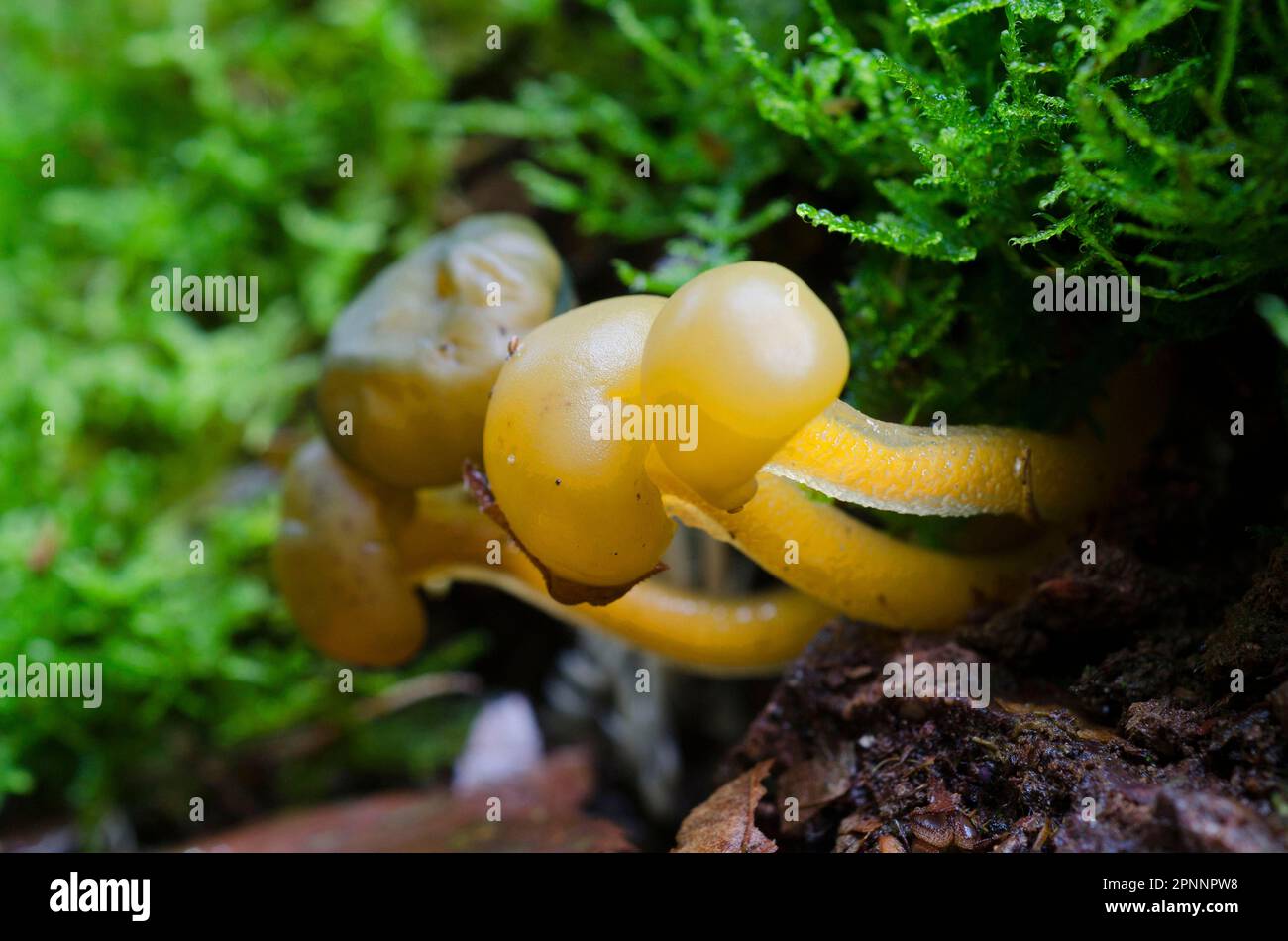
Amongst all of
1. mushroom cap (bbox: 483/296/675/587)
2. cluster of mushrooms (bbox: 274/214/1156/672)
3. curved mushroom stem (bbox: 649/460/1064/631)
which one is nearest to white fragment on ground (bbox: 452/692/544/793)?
cluster of mushrooms (bbox: 274/214/1156/672)

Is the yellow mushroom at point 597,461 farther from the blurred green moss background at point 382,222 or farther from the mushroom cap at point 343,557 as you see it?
the mushroom cap at point 343,557

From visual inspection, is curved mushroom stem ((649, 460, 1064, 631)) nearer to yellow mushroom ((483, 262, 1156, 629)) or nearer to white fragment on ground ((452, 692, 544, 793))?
yellow mushroom ((483, 262, 1156, 629))

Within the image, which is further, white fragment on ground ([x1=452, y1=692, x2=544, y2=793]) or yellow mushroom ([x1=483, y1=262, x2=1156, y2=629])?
white fragment on ground ([x1=452, y1=692, x2=544, y2=793])

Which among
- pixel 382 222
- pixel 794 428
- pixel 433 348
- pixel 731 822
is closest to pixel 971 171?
pixel 794 428
